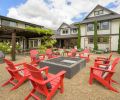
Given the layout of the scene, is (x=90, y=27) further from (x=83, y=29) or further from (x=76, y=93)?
(x=76, y=93)

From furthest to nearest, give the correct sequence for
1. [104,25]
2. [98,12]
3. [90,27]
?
1. [98,12]
2. [90,27]
3. [104,25]

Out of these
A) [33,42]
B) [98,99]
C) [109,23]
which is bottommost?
[98,99]

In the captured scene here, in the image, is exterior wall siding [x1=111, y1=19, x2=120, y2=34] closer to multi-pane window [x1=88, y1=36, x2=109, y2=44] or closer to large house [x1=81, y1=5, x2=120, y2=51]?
large house [x1=81, y1=5, x2=120, y2=51]

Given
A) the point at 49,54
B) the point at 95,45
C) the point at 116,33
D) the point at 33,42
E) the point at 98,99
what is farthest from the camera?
the point at 33,42

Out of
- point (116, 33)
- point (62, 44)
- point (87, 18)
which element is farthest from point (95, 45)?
point (62, 44)

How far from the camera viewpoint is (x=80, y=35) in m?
21.7

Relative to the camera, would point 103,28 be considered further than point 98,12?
No

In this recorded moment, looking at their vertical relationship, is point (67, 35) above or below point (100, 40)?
above

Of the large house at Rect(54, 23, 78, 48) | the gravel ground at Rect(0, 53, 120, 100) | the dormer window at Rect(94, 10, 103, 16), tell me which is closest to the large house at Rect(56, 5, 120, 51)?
the dormer window at Rect(94, 10, 103, 16)

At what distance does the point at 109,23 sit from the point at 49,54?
13205 mm

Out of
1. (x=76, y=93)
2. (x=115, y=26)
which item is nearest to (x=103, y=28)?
(x=115, y=26)

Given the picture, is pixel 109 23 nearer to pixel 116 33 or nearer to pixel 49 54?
pixel 116 33

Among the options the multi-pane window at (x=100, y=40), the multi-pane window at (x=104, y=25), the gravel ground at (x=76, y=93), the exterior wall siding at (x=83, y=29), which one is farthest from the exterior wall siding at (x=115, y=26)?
the gravel ground at (x=76, y=93)

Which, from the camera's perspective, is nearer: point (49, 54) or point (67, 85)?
point (67, 85)
